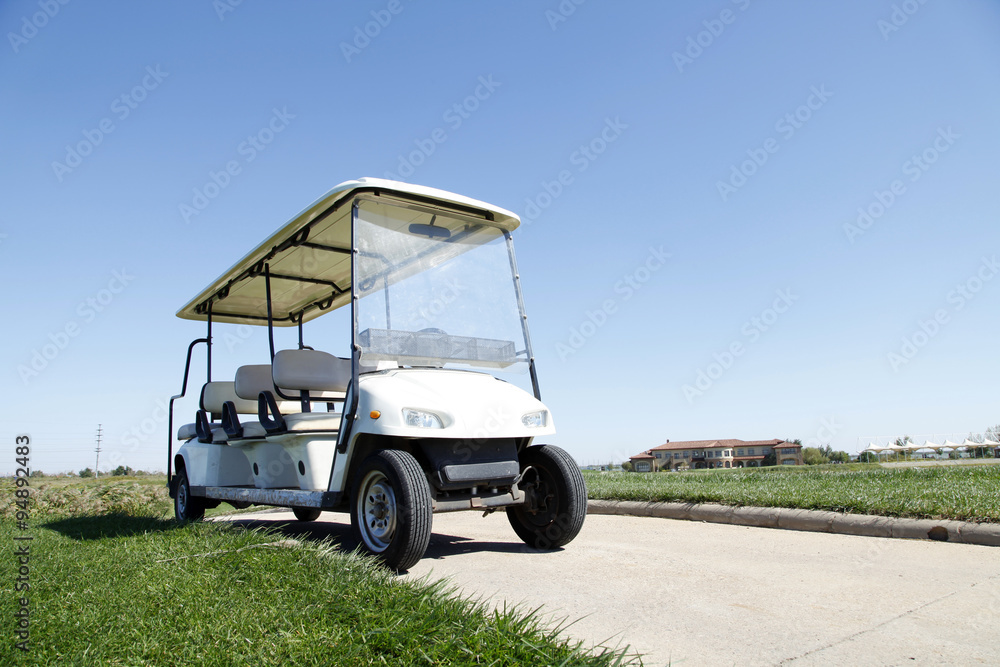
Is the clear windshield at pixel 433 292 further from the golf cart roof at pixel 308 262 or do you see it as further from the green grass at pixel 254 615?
the green grass at pixel 254 615

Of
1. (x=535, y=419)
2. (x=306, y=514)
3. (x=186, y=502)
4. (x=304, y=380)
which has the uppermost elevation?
(x=304, y=380)

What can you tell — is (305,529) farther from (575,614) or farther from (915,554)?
(915,554)

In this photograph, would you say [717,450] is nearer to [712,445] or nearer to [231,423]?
[712,445]

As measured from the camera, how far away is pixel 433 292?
5355mm

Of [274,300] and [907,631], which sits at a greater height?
[274,300]

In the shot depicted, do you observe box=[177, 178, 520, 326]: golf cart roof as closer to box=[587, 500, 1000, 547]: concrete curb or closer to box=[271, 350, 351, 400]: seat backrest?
box=[271, 350, 351, 400]: seat backrest

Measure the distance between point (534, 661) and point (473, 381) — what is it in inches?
109

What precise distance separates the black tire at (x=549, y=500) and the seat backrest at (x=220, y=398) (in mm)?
4213

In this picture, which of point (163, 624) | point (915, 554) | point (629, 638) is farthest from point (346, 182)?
point (915, 554)

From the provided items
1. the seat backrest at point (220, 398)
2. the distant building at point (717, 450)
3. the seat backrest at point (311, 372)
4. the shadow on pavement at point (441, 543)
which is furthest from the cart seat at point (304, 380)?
the distant building at point (717, 450)

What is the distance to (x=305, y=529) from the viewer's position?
6.92 m

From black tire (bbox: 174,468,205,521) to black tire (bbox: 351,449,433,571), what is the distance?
4073 millimetres

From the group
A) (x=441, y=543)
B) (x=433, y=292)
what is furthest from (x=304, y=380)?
(x=441, y=543)

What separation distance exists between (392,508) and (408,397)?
70 centimetres
